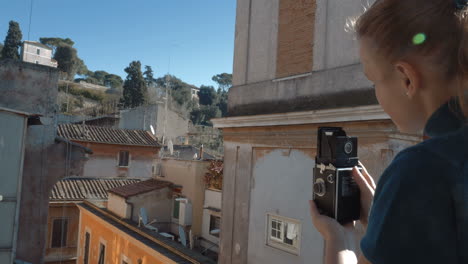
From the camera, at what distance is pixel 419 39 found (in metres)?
0.88

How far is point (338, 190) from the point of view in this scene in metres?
1.53

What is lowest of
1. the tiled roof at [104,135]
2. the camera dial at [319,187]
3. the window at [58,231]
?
the window at [58,231]

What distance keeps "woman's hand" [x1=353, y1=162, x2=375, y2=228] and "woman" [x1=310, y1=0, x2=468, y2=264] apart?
2.02ft

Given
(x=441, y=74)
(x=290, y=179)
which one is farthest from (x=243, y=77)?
(x=441, y=74)

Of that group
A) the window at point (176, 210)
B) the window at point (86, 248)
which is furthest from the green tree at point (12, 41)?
the window at point (176, 210)

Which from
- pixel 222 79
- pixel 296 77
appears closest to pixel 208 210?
pixel 296 77

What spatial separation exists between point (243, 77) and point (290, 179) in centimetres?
257

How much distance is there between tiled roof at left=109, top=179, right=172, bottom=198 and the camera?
1454 cm

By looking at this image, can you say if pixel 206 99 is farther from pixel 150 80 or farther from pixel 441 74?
pixel 441 74

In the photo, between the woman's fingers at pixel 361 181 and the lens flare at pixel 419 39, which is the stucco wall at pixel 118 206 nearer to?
the woman's fingers at pixel 361 181

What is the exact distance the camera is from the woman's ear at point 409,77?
2.99 feet

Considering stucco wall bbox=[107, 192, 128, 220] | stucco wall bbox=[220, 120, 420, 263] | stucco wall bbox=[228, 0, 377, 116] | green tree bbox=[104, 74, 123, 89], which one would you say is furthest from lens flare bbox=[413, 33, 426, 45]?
green tree bbox=[104, 74, 123, 89]

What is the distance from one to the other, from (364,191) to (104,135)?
74.6ft

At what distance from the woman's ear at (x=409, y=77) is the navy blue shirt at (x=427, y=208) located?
202mm
